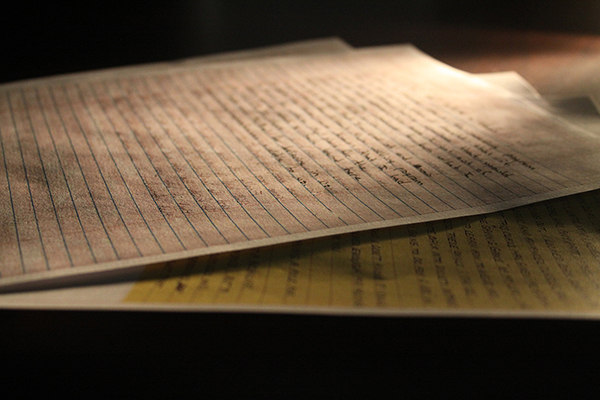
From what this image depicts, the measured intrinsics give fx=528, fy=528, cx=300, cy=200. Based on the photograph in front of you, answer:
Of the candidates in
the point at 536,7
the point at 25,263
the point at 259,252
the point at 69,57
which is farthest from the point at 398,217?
the point at 536,7

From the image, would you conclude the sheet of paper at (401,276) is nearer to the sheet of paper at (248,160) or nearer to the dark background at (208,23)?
the sheet of paper at (248,160)

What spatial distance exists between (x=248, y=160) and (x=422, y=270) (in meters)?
0.18

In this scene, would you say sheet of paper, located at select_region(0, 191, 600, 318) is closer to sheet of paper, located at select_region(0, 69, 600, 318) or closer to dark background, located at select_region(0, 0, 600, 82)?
sheet of paper, located at select_region(0, 69, 600, 318)

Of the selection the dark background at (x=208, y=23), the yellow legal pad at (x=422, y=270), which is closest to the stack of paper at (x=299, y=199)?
the yellow legal pad at (x=422, y=270)

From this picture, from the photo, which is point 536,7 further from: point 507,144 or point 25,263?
point 25,263

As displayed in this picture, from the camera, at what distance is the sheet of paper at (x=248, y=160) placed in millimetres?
298

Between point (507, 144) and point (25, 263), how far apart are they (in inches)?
13.7

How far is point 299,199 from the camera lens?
1.11ft

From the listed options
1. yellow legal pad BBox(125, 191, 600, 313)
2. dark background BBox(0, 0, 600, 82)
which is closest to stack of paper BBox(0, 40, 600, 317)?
yellow legal pad BBox(125, 191, 600, 313)

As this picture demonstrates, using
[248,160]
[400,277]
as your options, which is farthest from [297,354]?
[248,160]

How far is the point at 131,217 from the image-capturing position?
315 millimetres

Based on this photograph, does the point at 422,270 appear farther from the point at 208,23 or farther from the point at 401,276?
the point at 208,23

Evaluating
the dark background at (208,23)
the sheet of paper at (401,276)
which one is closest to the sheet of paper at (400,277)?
the sheet of paper at (401,276)

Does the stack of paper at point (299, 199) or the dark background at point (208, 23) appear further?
the dark background at point (208, 23)
